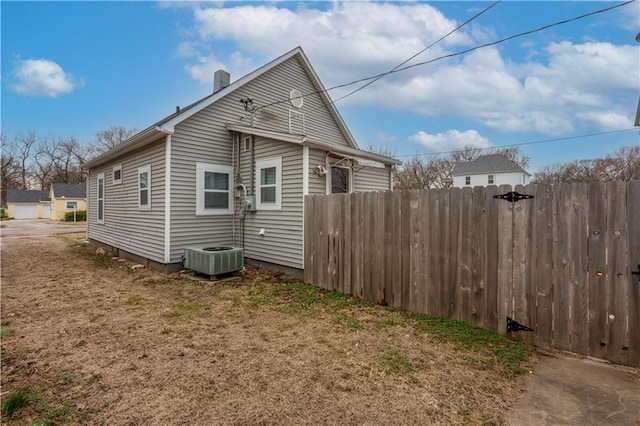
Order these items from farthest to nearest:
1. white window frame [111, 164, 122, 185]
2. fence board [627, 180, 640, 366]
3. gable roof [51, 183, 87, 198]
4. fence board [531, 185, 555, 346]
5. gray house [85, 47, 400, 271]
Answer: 1. gable roof [51, 183, 87, 198]
2. white window frame [111, 164, 122, 185]
3. gray house [85, 47, 400, 271]
4. fence board [531, 185, 555, 346]
5. fence board [627, 180, 640, 366]

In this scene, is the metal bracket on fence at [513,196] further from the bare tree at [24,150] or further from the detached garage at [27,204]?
the bare tree at [24,150]

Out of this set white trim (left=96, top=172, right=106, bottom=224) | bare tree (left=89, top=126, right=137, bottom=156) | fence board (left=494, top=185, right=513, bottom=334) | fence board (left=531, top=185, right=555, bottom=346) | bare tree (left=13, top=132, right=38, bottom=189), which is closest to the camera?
fence board (left=531, top=185, right=555, bottom=346)

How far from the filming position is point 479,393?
2508 millimetres

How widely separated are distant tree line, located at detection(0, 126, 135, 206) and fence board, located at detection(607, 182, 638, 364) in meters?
50.8

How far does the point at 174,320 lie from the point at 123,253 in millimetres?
6926

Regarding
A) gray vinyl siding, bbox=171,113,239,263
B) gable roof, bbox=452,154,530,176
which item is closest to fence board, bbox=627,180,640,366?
gray vinyl siding, bbox=171,113,239,263

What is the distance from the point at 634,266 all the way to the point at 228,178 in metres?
8.09

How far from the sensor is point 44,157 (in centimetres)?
4819

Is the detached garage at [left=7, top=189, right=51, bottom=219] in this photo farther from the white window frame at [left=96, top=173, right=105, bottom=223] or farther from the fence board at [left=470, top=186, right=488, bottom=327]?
the fence board at [left=470, top=186, right=488, bottom=327]

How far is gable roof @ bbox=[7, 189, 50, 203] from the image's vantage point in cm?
3853

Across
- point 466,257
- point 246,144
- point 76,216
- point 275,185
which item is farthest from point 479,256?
point 76,216

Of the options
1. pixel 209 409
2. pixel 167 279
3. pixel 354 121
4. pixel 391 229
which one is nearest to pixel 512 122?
pixel 354 121

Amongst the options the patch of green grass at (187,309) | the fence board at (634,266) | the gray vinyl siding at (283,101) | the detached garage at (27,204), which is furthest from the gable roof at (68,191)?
the fence board at (634,266)

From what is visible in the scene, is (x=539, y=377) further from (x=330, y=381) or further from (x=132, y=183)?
(x=132, y=183)
